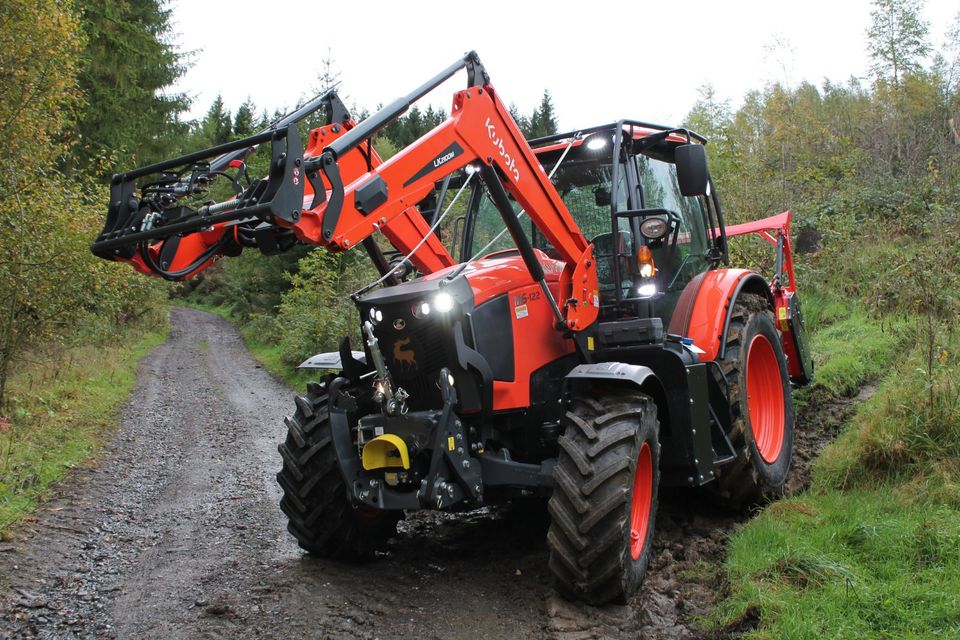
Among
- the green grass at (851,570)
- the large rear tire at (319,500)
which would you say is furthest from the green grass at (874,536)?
the large rear tire at (319,500)

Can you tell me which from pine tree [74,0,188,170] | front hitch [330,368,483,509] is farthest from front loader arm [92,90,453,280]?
pine tree [74,0,188,170]

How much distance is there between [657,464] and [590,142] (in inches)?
86.4

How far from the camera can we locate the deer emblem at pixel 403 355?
13.9ft

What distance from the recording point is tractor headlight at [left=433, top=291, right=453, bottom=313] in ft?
13.4

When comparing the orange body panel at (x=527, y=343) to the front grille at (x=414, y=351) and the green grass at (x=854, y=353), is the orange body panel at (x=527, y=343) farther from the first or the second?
the green grass at (x=854, y=353)

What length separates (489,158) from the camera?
4.10 metres

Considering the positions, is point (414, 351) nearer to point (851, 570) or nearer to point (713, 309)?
point (713, 309)

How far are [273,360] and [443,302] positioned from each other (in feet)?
49.6

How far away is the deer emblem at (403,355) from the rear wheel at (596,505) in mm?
890

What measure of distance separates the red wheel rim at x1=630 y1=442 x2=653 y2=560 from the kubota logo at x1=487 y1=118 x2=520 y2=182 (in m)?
1.66

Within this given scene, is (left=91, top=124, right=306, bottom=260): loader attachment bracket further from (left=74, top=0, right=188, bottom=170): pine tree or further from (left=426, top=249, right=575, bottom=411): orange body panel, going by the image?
(left=74, top=0, right=188, bottom=170): pine tree

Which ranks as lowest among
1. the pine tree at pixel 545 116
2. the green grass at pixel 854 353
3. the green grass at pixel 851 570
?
the green grass at pixel 851 570

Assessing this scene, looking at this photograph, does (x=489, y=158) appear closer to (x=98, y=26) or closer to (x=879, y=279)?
(x=879, y=279)

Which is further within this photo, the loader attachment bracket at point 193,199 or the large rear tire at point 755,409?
the large rear tire at point 755,409
